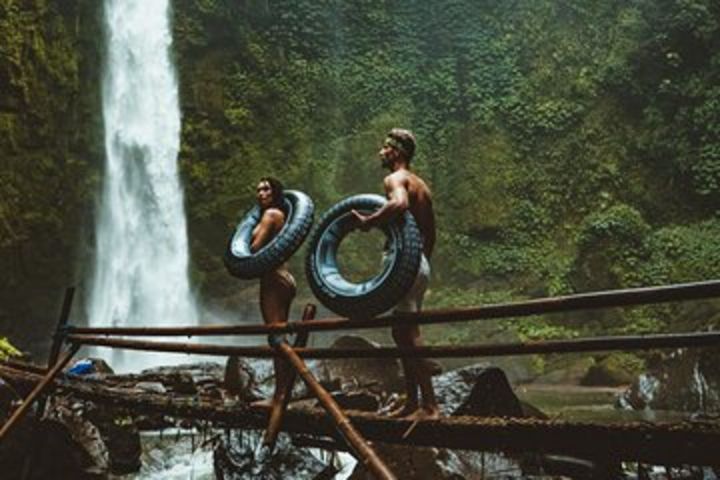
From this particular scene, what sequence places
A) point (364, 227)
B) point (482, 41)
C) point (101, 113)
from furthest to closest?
point (482, 41), point (101, 113), point (364, 227)

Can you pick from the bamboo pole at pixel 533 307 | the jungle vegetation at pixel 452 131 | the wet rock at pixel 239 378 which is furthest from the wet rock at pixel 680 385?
the bamboo pole at pixel 533 307

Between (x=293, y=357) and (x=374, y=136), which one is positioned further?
(x=374, y=136)

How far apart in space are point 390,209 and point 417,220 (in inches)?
23.2

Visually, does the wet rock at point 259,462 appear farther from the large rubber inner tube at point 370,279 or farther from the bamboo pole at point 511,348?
the large rubber inner tube at point 370,279

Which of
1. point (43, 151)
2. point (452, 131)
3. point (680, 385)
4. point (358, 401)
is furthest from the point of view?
point (452, 131)

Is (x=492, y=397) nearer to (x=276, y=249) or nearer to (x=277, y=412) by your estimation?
(x=277, y=412)

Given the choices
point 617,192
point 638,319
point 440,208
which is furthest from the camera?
point 440,208

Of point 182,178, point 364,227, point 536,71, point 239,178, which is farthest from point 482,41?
point 364,227

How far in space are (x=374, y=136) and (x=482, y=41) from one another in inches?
215

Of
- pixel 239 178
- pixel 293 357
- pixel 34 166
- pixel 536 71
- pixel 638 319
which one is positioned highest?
pixel 536 71

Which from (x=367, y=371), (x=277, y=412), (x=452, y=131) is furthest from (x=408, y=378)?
(x=452, y=131)

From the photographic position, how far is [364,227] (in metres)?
4.38

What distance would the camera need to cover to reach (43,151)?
659 inches

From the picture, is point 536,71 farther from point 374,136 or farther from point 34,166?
point 34,166
